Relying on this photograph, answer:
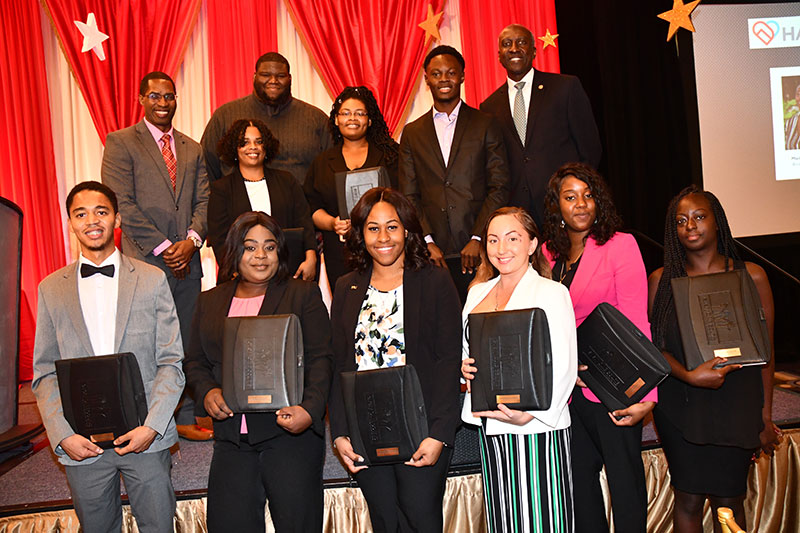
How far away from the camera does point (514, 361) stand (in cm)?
257

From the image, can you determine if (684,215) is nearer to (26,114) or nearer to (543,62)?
(543,62)

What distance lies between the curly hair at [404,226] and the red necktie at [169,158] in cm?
195

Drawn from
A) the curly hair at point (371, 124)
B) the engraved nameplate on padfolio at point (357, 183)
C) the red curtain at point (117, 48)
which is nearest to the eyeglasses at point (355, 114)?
the curly hair at point (371, 124)

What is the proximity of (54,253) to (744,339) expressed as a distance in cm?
621

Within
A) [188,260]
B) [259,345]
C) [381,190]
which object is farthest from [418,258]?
[188,260]

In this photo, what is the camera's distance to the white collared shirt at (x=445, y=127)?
13.5 ft

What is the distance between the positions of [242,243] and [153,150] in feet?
6.04

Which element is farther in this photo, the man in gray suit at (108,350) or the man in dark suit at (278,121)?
the man in dark suit at (278,121)

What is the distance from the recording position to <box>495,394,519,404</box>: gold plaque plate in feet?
8.40

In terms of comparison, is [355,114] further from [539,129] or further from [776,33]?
[776,33]

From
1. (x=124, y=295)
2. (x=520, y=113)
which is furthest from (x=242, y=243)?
(x=520, y=113)

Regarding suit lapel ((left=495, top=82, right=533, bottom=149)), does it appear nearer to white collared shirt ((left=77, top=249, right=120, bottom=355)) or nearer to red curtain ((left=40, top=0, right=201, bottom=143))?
white collared shirt ((left=77, top=249, right=120, bottom=355))

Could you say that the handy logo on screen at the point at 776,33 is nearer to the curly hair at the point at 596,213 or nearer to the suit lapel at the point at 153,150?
the curly hair at the point at 596,213

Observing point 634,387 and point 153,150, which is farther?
point 153,150
